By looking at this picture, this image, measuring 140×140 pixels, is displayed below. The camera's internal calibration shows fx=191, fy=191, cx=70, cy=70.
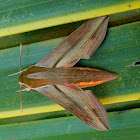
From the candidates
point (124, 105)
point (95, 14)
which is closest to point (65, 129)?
point (124, 105)

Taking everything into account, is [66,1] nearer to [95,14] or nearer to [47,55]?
[95,14]

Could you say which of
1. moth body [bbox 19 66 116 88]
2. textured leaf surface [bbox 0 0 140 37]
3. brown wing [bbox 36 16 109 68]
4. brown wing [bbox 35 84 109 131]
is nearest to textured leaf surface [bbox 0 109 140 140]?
brown wing [bbox 35 84 109 131]

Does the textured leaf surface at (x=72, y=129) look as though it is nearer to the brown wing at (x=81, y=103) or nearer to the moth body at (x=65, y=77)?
Answer: the brown wing at (x=81, y=103)

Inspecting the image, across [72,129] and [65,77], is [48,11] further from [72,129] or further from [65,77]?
[72,129]

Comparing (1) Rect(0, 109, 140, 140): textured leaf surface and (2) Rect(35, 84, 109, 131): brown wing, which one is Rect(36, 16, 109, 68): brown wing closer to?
(2) Rect(35, 84, 109, 131): brown wing

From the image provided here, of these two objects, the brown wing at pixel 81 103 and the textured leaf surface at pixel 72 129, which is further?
the textured leaf surface at pixel 72 129

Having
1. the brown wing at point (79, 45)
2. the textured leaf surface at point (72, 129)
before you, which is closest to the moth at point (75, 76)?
the brown wing at point (79, 45)

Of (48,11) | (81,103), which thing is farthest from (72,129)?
(48,11)
